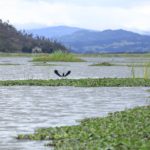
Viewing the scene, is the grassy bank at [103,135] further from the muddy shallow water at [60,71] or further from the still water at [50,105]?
the muddy shallow water at [60,71]

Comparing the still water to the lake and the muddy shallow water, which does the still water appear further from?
the muddy shallow water

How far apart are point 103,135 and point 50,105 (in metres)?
11.1

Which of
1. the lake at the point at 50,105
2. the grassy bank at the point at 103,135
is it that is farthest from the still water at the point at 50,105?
the grassy bank at the point at 103,135

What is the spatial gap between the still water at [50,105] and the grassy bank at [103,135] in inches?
28.3

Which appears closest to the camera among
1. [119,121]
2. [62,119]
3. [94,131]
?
[94,131]

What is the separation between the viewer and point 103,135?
16.7m

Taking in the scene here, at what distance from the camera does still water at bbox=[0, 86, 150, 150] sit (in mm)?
19239

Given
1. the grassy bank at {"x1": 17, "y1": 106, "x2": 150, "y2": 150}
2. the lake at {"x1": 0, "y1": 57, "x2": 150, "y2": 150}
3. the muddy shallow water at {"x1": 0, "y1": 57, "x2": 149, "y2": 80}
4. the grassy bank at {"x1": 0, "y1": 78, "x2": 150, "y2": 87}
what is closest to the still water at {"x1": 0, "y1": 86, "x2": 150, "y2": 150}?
the lake at {"x1": 0, "y1": 57, "x2": 150, "y2": 150}

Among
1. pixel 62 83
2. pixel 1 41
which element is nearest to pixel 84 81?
pixel 62 83

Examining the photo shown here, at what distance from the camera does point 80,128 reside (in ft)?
59.9

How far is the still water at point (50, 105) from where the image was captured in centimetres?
1924

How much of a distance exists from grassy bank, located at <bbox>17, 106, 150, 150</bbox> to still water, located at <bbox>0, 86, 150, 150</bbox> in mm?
719

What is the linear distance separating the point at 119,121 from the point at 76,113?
14.3ft

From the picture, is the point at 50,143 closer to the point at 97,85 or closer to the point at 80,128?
the point at 80,128
